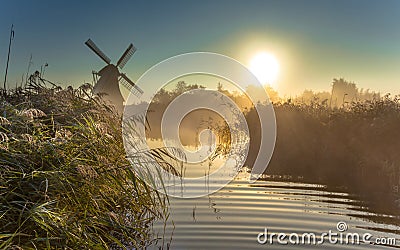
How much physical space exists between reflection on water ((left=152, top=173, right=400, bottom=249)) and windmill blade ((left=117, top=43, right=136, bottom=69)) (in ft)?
60.9

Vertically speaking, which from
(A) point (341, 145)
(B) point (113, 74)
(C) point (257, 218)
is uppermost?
(B) point (113, 74)

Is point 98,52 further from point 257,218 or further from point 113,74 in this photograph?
point 257,218

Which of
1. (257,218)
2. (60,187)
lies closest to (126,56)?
(257,218)

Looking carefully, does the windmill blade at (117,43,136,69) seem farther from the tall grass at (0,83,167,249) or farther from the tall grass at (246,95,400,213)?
the tall grass at (0,83,167,249)

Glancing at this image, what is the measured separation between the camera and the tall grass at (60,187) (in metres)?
3.52

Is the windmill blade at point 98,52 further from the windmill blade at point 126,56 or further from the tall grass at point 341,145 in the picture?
the tall grass at point 341,145

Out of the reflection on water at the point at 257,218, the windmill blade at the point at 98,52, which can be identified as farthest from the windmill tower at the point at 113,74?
the reflection on water at the point at 257,218

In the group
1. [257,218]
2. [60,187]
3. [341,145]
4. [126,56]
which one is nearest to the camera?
Answer: [60,187]

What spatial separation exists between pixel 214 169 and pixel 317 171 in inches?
143

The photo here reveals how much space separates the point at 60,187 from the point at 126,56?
78.6 ft

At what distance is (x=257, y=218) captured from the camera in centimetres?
721

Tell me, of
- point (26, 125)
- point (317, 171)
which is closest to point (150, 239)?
point (26, 125)

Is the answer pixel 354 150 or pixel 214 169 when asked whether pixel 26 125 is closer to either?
pixel 214 169

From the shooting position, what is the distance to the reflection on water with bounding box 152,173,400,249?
19.7 ft
